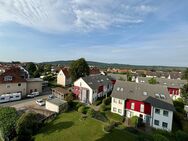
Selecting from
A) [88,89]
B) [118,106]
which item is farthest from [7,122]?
[88,89]

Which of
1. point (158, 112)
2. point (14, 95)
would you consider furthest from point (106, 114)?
point (14, 95)

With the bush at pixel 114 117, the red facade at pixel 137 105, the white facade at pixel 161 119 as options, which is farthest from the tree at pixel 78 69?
the white facade at pixel 161 119

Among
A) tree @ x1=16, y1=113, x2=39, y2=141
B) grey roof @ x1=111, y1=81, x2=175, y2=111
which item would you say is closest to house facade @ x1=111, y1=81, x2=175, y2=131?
grey roof @ x1=111, y1=81, x2=175, y2=111

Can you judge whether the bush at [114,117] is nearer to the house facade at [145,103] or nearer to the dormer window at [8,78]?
the house facade at [145,103]

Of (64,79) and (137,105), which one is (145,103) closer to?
(137,105)

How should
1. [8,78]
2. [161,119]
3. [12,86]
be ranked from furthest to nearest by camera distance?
[12,86], [8,78], [161,119]

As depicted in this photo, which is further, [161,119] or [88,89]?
[88,89]

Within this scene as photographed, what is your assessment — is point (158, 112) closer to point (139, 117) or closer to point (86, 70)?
point (139, 117)
